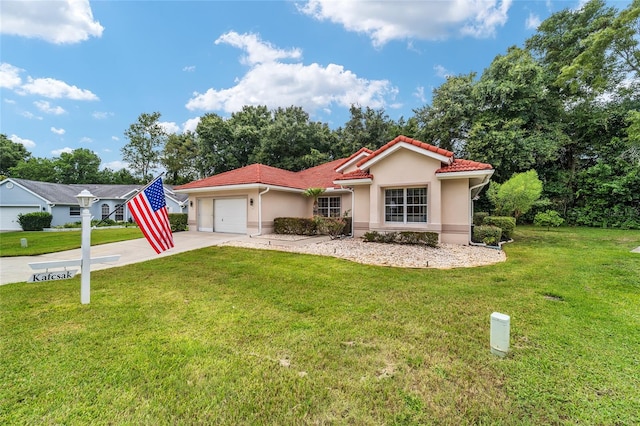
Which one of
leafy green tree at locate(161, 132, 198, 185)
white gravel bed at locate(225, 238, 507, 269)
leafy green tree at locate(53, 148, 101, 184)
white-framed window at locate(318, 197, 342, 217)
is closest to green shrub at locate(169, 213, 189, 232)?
white gravel bed at locate(225, 238, 507, 269)

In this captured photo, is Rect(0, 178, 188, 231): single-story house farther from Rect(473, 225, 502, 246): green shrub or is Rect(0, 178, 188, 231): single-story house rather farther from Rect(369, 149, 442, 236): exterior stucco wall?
Rect(473, 225, 502, 246): green shrub

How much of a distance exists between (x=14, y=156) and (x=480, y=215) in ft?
207

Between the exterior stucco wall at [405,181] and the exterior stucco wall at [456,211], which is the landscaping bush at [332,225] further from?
the exterior stucco wall at [456,211]

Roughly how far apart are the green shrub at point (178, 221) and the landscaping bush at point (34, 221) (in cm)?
1601

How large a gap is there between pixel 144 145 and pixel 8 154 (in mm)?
18982

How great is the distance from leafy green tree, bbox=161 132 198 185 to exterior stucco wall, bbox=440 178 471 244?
126 feet

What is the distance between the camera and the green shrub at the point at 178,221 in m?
17.7

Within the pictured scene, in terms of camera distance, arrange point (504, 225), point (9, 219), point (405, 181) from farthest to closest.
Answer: point (9, 219) → point (504, 225) → point (405, 181)

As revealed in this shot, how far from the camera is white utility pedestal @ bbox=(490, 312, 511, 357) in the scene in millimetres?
3236

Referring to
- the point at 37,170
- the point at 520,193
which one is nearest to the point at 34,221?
the point at 37,170

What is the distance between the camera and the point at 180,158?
137ft

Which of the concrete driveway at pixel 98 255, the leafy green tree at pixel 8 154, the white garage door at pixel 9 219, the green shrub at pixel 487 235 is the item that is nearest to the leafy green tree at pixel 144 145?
the leafy green tree at pixel 8 154

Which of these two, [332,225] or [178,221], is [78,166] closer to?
[178,221]

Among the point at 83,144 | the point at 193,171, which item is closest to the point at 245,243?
the point at 193,171
